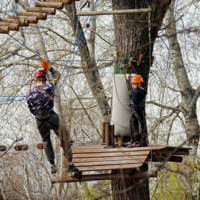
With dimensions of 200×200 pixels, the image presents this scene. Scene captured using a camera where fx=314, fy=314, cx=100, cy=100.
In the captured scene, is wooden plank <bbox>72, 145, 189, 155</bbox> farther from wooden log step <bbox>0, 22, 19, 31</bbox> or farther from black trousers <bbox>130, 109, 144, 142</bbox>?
wooden log step <bbox>0, 22, 19, 31</bbox>

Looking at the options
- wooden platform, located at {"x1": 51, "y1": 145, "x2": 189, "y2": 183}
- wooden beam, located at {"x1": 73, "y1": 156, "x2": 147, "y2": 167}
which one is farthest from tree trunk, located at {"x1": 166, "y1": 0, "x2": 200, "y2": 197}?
wooden beam, located at {"x1": 73, "y1": 156, "x2": 147, "y2": 167}

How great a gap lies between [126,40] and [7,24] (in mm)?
2574

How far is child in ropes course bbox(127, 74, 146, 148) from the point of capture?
544cm

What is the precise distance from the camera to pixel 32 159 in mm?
15742

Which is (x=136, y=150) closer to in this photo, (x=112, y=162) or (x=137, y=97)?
(x=112, y=162)

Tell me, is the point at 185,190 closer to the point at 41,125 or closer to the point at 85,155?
the point at 85,155

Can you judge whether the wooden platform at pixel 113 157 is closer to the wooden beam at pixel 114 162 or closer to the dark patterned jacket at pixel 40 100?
the wooden beam at pixel 114 162

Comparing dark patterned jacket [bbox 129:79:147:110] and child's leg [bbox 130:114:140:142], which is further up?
dark patterned jacket [bbox 129:79:147:110]

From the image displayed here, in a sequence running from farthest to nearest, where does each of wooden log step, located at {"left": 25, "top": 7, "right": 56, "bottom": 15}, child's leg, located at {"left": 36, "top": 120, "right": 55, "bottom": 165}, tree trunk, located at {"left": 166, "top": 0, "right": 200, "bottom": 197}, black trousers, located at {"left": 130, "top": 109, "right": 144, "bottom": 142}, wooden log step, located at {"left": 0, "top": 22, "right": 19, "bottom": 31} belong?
tree trunk, located at {"left": 166, "top": 0, "right": 200, "bottom": 197}
black trousers, located at {"left": 130, "top": 109, "right": 144, "bottom": 142}
child's leg, located at {"left": 36, "top": 120, "right": 55, "bottom": 165}
wooden log step, located at {"left": 25, "top": 7, "right": 56, "bottom": 15}
wooden log step, located at {"left": 0, "top": 22, "right": 19, "bottom": 31}

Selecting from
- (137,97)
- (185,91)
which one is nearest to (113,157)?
(137,97)

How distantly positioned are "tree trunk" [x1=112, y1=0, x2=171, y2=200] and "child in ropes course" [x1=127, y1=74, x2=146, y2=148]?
515mm

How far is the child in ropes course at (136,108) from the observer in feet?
17.9

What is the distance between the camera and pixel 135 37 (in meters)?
6.20

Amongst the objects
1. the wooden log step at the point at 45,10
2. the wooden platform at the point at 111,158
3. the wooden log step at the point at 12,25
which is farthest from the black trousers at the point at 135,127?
the wooden log step at the point at 12,25
